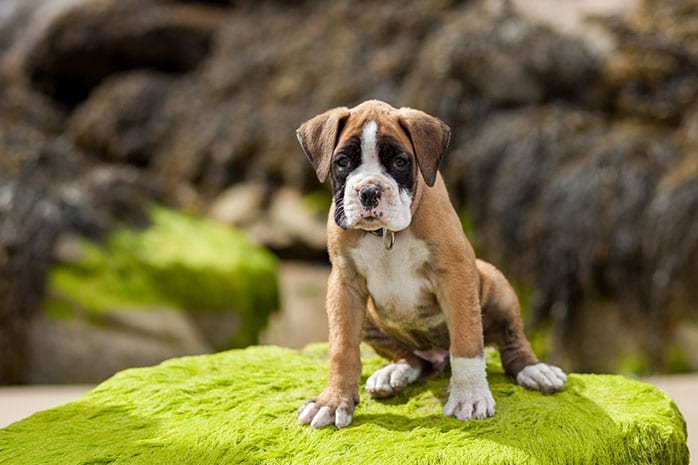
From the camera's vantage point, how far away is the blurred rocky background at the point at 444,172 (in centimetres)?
554

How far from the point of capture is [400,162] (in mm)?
2180

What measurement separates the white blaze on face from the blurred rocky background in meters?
3.80

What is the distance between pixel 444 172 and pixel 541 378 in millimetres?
4255

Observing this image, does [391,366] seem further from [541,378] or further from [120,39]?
[120,39]

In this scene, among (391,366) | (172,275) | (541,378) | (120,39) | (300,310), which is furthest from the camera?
(120,39)

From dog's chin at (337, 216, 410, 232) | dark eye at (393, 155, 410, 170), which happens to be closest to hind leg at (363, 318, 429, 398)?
dog's chin at (337, 216, 410, 232)

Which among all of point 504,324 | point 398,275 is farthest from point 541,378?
point 398,275

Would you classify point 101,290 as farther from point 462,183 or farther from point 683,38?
point 683,38

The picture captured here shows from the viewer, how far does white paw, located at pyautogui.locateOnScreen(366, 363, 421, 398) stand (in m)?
2.56

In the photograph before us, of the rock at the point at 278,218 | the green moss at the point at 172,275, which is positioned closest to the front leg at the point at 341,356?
the green moss at the point at 172,275

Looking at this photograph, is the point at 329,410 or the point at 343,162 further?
the point at 329,410

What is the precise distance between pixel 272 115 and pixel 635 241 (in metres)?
4.44

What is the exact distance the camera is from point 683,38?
617 cm

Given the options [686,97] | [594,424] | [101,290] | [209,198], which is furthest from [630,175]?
[209,198]
